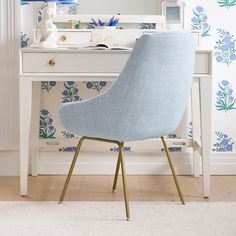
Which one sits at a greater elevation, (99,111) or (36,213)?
(99,111)

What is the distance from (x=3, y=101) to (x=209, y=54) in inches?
49.6

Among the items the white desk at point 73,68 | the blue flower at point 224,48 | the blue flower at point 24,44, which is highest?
the blue flower at point 24,44

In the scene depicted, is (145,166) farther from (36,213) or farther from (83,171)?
(36,213)

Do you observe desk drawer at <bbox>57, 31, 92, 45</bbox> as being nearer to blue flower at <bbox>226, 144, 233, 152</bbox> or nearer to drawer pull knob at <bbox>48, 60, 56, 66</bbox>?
drawer pull knob at <bbox>48, 60, 56, 66</bbox>

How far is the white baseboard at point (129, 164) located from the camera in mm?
3824

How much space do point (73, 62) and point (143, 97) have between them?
1.60ft

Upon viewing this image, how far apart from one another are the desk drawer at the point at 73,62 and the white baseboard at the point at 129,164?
0.77 metres

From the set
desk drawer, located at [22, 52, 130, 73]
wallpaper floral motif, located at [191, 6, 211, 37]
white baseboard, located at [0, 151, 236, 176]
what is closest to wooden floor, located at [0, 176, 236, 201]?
white baseboard, located at [0, 151, 236, 176]

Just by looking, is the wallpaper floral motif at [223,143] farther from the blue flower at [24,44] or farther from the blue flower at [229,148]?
the blue flower at [24,44]

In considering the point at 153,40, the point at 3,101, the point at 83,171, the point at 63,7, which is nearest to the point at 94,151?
the point at 83,171

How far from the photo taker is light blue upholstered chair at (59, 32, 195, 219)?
2857 millimetres

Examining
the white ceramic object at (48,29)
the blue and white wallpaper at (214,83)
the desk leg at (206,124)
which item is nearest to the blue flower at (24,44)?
the blue and white wallpaper at (214,83)

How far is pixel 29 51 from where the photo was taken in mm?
3188

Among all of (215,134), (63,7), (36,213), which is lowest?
(36,213)
